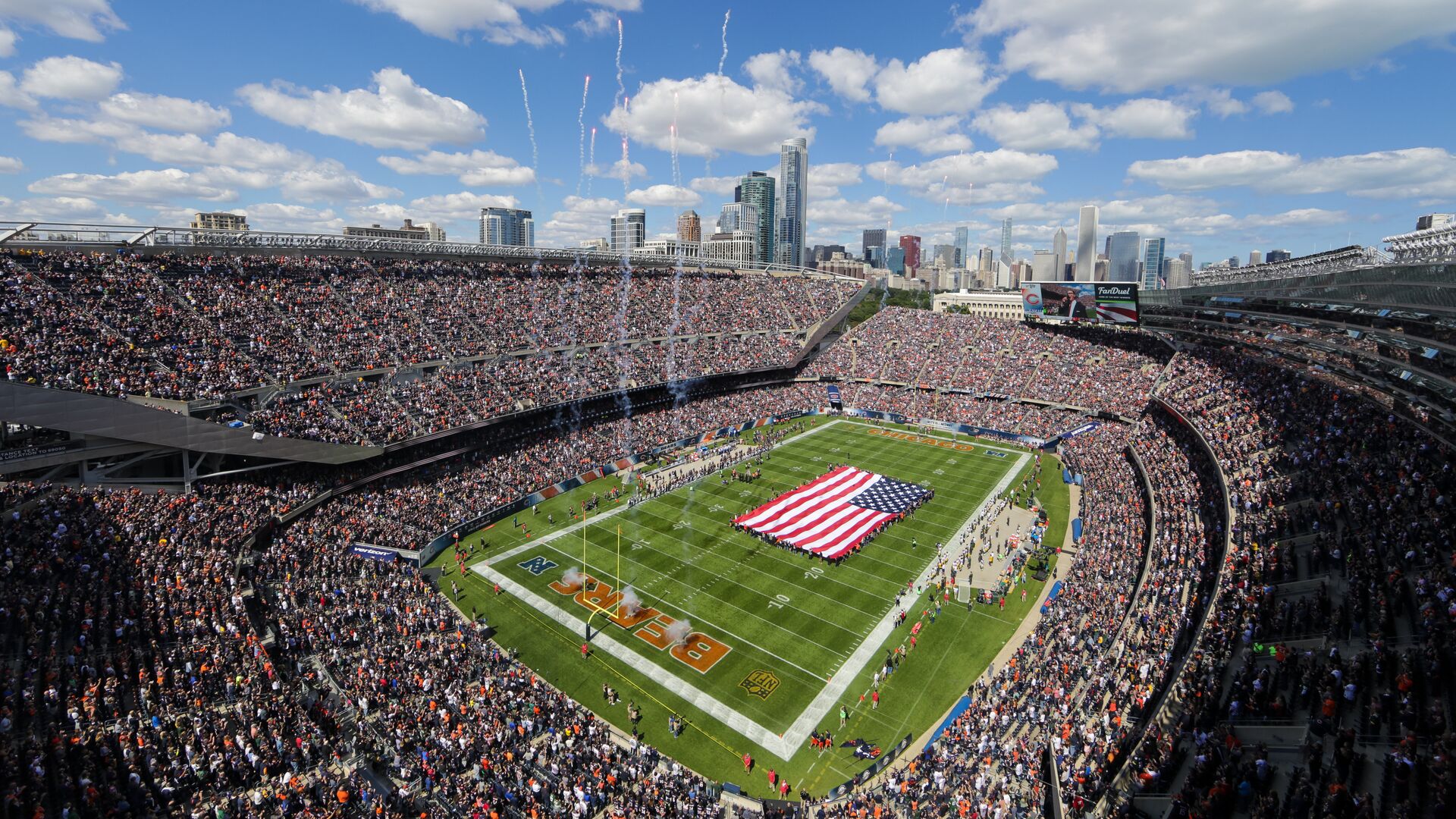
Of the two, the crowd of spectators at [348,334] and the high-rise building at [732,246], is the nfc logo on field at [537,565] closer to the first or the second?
the crowd of spectators at [348,334]

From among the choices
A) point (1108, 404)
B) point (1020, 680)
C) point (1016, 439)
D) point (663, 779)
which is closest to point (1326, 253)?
point (1108, 404)

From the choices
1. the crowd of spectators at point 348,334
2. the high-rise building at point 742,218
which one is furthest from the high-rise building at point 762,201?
the crowd of spectators at point 348,334

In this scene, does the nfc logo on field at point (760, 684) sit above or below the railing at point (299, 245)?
below

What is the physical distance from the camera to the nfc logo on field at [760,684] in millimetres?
21028

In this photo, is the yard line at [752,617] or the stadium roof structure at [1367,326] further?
the yard line at [752,617]

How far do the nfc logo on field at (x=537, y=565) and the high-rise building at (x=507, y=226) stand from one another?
72564 mm

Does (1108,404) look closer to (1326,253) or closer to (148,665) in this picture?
(1326,253)

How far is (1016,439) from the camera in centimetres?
5088

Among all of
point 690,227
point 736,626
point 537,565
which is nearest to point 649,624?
point 736,626

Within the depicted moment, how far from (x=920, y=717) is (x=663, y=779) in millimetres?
8126

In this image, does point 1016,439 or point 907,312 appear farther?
point 907,312

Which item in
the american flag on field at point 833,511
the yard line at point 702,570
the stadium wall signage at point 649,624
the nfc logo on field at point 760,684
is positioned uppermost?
the american flag on field at point 833,511

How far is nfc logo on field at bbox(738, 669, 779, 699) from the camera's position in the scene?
2103 cm

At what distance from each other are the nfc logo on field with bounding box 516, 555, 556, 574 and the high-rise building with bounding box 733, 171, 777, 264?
12013 cm
